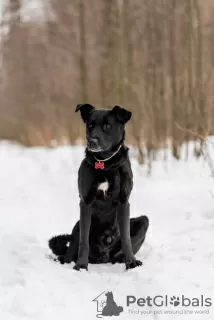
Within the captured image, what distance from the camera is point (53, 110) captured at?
1416 cm

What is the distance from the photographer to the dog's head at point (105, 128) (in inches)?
140

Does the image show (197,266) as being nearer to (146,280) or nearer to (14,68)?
(146,280)

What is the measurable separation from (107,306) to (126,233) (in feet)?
2.74

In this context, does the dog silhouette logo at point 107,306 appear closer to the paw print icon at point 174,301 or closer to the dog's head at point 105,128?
the paw print icon at point 174,301

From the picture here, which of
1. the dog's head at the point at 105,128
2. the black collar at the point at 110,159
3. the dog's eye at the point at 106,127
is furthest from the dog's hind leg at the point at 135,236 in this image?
the dog's eye at the point at 106,127

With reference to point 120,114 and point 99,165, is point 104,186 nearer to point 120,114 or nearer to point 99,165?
point 99,165

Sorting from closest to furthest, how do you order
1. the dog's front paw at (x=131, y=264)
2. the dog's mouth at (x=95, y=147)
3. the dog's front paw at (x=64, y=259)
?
1. the dog's mouth at (x=95, y=147)
2. the dog's front paw at (x=131, y=264)
3. the dog's front paw at (x=64, y=259)

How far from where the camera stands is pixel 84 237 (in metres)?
3.74

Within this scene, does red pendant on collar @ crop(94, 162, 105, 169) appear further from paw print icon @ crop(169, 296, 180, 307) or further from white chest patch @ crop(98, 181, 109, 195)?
paw print icon @ crop(169, 296, 180, 307)

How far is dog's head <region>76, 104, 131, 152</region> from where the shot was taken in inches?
140

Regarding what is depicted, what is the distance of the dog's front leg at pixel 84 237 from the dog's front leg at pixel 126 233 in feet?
0.77

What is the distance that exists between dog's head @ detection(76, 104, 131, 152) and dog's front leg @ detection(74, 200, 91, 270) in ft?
1.50

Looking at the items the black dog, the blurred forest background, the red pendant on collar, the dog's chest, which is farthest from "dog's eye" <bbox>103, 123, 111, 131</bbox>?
the blurred forest background

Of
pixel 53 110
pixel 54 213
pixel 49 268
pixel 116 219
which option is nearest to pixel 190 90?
pixel 54 213
